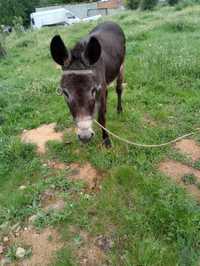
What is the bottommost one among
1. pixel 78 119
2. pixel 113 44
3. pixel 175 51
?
pixel 175 51

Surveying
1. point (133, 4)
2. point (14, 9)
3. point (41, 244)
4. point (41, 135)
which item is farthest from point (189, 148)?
point (14, 9)

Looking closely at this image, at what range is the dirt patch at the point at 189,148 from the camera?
4439 millimetres

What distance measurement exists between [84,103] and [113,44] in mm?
2109

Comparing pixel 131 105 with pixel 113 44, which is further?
pixel 131 105

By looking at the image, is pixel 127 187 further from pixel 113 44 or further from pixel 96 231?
pixel 113 44

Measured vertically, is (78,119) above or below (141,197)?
above

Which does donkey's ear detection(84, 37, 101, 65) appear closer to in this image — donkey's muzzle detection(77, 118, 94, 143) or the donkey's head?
the donkey's head

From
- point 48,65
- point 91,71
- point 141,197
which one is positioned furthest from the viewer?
point 48,65

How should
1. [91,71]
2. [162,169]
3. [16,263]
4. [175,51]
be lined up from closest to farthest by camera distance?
[16,263]
[91,71]
[162,169]
[175,51]

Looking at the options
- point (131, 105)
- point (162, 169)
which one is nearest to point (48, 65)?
point (131, 105)

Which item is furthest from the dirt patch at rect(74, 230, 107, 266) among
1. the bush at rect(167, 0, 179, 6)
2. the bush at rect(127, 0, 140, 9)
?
the bush at rect(127, 0, 140, 9)

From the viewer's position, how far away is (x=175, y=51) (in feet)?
27.6

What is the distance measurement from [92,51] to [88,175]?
1643 millimetres

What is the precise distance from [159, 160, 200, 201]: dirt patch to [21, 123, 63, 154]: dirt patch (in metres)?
1.72
